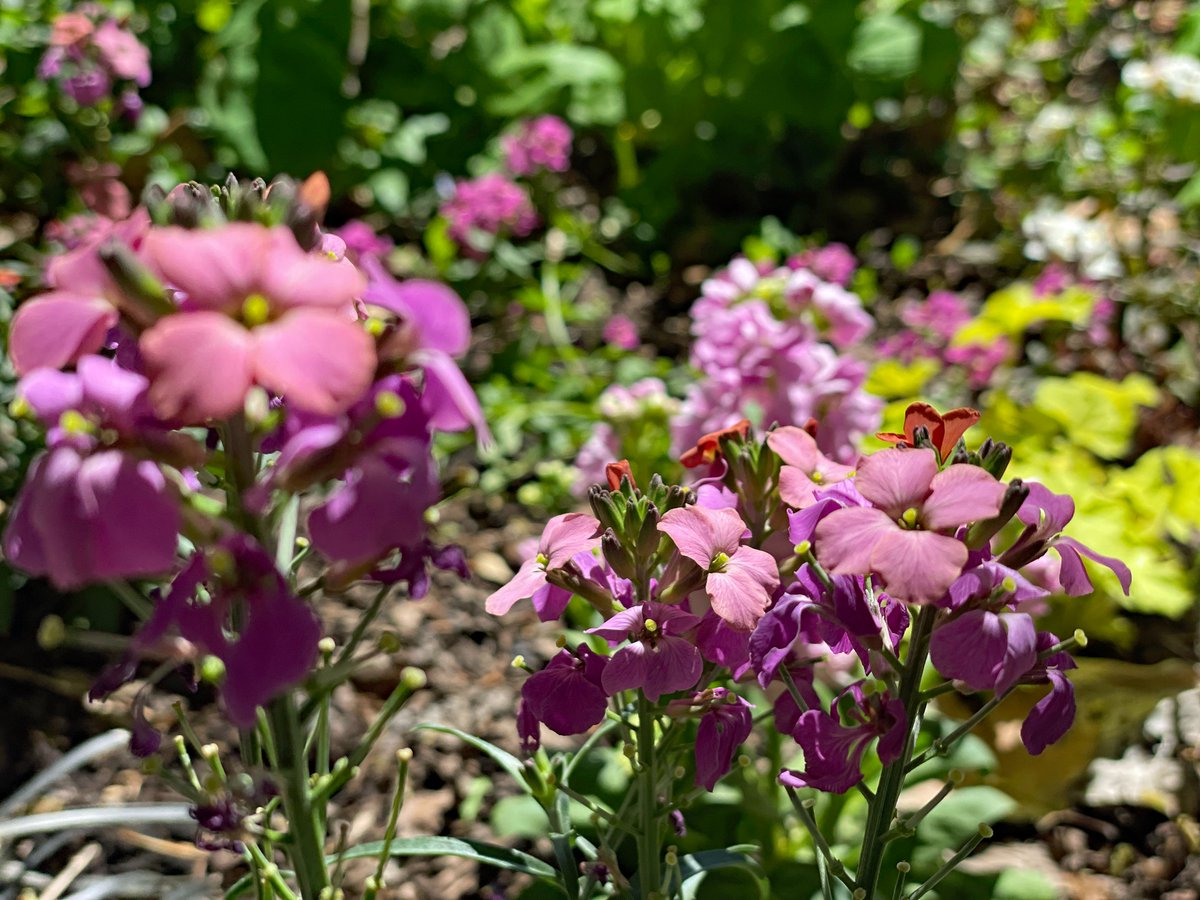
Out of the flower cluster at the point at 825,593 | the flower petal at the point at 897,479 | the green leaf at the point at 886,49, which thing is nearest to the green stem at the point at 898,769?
the flower cluster at the point at 825,593

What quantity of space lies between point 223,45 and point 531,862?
3.32 m

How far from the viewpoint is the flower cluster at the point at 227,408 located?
0.70 meters

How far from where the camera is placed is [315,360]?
2.29 feet

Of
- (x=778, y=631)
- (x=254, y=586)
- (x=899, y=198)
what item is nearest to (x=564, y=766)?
(x=778, y=631)

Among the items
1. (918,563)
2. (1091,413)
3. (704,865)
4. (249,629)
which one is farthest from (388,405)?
(1091,413)

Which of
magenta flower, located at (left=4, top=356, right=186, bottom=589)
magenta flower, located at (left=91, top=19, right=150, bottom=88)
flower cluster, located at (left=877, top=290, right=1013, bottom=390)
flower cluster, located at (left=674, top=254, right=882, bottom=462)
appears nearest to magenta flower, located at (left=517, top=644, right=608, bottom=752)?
magenta flower, located at (left=4, top=356, right=186, bottom=589)

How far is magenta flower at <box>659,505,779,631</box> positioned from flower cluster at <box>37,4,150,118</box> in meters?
2.64

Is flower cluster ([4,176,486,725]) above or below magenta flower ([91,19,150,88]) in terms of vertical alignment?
above

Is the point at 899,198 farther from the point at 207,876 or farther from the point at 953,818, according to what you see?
the point at 207,876

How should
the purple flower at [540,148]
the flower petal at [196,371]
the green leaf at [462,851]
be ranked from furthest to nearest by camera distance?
the purple flower at [540,148]
the green leaf at [462,851]
the flower petal at [196,371]

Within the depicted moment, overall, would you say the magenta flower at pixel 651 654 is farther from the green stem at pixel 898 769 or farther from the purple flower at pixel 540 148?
the purple flower at pixel 540 148

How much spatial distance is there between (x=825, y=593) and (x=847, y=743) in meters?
0.15

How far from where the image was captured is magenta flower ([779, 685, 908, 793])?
980mm

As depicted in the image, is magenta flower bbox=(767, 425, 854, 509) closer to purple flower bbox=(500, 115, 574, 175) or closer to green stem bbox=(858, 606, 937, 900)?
green stem bbox=(858, 606, 937, 900)
